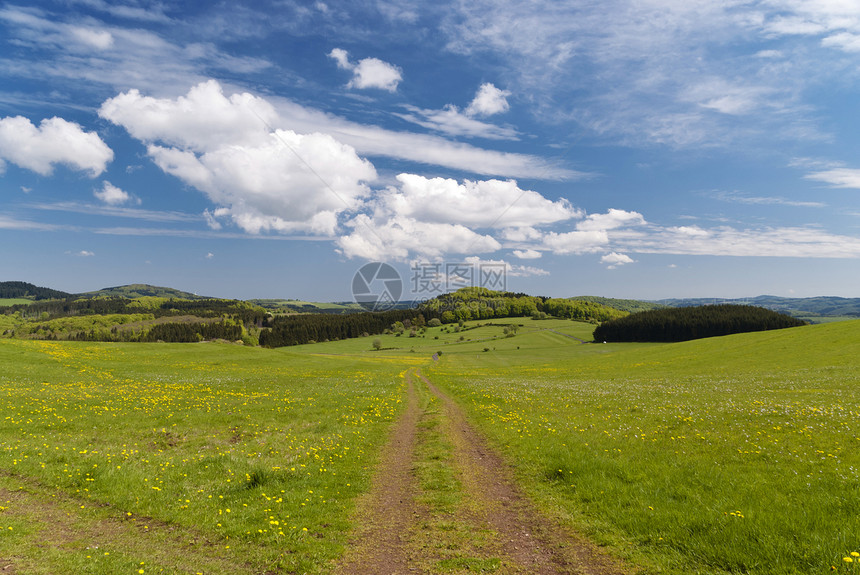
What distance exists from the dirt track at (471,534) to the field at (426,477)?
0.35 ft

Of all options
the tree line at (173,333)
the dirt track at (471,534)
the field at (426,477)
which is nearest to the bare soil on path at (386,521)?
the dirt track at (471,534)

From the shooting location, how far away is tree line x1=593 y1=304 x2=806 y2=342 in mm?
119312

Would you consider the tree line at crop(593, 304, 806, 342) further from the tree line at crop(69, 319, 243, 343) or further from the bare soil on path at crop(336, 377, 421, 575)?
the tree line at crop(69, 319, 243, 343)

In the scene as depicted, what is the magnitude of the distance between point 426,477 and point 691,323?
140m

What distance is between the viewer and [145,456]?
1436 centimetres

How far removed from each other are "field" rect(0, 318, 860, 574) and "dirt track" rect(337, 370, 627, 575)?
11 centimetres

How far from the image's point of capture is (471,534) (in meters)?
9.23

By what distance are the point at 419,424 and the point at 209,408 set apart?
521 inches

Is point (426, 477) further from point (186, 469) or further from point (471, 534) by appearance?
point (186, 469)

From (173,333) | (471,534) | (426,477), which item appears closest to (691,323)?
(426,477)

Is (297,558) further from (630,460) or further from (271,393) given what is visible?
(271,393)

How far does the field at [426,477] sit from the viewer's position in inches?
310

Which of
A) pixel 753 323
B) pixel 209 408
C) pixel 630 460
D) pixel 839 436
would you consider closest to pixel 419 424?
pixel 630 460

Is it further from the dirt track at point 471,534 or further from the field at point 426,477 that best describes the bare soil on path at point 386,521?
the field at point 426,477
